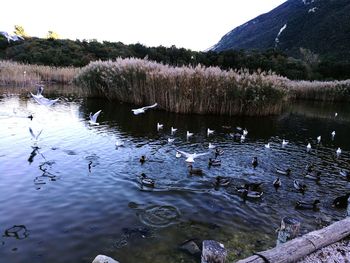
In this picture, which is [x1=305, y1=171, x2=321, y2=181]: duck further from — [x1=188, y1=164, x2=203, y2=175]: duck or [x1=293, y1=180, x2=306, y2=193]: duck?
[x1=188, y1=164, x2=203, y2=175]: duck

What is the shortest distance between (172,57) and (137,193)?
47620mm

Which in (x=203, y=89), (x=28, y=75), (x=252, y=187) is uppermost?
(x=203, y=89)

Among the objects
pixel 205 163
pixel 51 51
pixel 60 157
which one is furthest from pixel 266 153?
pixel 51 51

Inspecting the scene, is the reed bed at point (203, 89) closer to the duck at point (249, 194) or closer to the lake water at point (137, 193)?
the lake water at point (137, 193)

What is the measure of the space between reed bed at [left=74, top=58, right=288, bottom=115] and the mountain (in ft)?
148

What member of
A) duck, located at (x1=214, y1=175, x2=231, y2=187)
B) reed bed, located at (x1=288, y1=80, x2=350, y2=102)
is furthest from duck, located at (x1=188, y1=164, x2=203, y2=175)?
reed bed, located at (x1=288, y1=80, x2=350, y2=102)

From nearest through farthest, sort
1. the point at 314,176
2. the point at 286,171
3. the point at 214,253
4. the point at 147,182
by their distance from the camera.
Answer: the point at 214,253, the point at 147,182, the point at 314,176, the point at 286,171

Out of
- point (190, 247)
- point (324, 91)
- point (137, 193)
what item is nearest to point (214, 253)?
point (190, 247)

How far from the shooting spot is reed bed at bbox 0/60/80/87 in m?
30.5

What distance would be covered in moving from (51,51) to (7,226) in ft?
167

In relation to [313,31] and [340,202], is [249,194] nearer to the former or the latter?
[340,202]

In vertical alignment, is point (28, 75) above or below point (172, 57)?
below

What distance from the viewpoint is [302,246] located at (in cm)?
416

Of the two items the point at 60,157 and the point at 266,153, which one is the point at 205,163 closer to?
the point at 266,153
